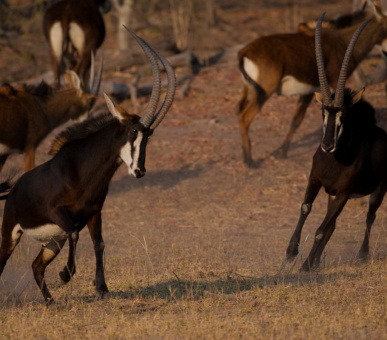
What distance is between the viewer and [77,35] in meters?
14.6

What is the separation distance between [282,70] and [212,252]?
15.2 ft

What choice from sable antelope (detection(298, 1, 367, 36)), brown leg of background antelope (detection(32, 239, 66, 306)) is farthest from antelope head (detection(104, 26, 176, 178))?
sable antelope (detection(298, 1, 367, 36))

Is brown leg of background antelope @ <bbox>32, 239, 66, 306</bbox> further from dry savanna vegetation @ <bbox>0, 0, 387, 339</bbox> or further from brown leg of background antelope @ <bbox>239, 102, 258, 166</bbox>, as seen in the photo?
brown leg of background antelope @ <bbox>239, 102, 258, 166</bbox>

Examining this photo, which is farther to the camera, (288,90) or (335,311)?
(288,90)

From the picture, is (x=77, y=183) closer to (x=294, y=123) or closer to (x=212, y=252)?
(x=212, y=252)

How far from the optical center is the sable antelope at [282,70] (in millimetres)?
12141

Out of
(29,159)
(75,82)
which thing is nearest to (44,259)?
(29,159)

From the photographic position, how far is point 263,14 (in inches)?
1037

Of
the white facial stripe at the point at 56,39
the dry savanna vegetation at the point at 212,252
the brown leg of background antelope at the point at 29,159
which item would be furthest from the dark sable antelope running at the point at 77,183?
the white facial stripe at the point at 56,39

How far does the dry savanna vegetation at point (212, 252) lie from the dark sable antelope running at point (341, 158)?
0.39 metres

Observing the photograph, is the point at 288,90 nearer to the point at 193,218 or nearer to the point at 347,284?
the point at 193,218

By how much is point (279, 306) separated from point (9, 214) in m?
2.46

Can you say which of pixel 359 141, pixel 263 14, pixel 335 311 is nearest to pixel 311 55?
pixel 359 141

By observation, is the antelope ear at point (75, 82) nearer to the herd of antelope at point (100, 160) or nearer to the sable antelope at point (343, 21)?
the herd of antelope at point (100, 160)
